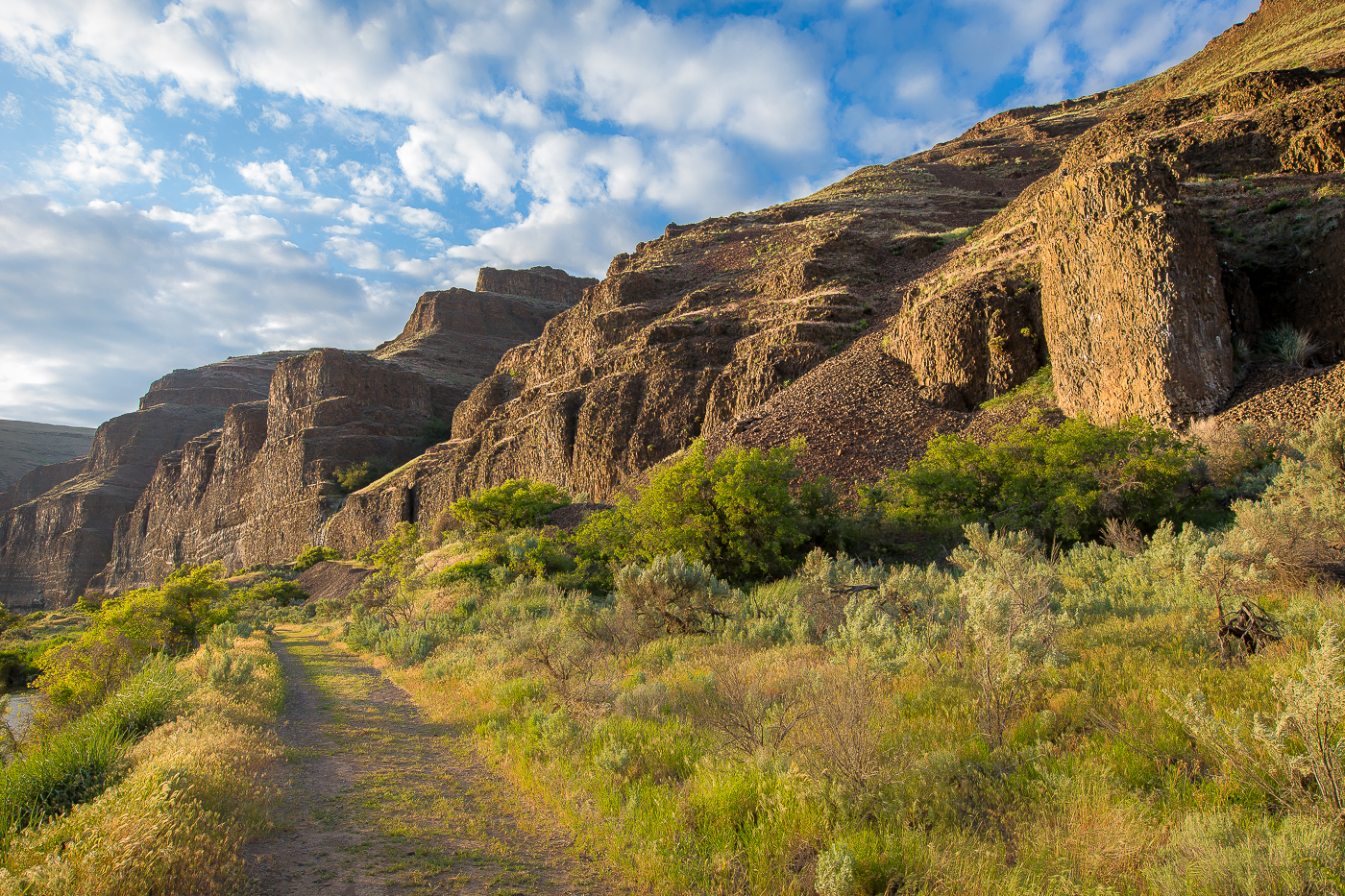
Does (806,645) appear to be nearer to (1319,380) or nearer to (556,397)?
(1319,380)

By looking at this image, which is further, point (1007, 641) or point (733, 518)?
point (733, 518)

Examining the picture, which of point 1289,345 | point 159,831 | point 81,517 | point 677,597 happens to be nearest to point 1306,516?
point 677,597

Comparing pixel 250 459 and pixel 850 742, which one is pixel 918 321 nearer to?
pixel 850 742

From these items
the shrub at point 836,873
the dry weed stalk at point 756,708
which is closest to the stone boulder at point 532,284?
the dry weed stalk at point 756,708

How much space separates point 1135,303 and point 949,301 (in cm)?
781

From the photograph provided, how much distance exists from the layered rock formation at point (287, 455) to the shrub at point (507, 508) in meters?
39.4

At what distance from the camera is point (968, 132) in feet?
255

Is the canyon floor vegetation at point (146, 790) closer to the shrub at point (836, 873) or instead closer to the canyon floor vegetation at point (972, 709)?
the canyon floor vegetation at point (972, 709)

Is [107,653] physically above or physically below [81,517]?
below

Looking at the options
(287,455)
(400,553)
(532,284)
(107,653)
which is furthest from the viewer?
(532,284)

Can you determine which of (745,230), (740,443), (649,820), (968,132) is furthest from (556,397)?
(968,132)

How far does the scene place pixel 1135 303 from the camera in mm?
19375

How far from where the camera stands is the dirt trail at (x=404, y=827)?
4.68 m

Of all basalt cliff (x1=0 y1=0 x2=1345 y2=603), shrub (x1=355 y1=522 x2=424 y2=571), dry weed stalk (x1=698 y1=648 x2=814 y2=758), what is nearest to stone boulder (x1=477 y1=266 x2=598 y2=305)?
basalt cliff (x1=0 y1=0 x2=1345 y2=603)
